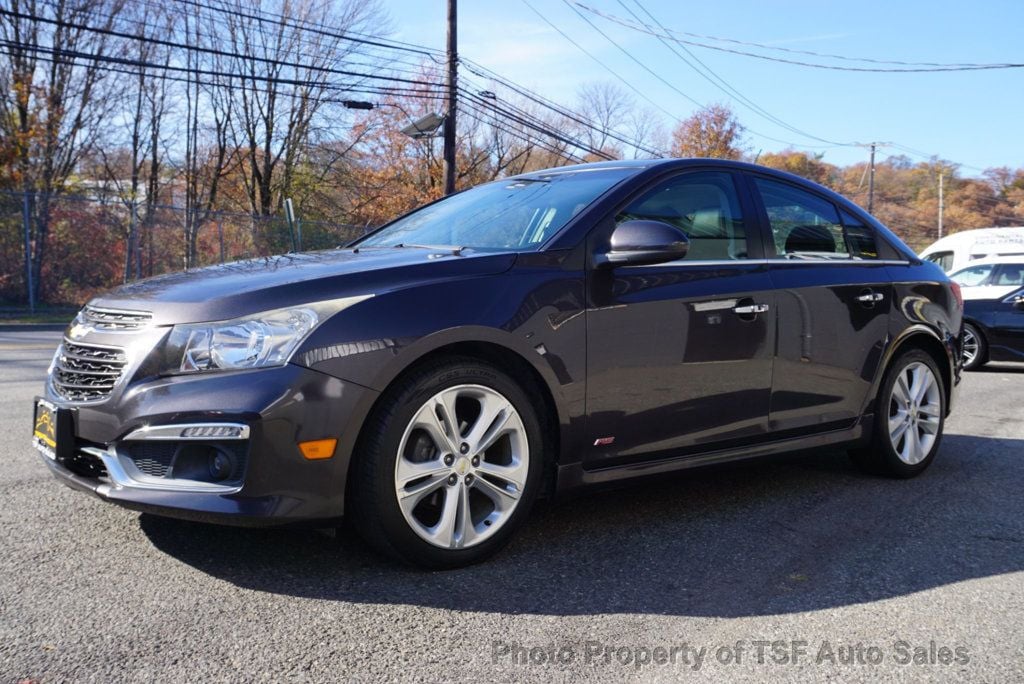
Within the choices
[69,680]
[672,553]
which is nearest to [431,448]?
[672,553]

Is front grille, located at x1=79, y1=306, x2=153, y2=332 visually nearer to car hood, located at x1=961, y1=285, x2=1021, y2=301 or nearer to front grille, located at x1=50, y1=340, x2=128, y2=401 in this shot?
front grille, located at x1=50, y1=340, x2=128, y2=401

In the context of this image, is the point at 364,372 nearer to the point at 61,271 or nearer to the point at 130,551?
the point at 130,551

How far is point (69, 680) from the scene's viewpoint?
235cm

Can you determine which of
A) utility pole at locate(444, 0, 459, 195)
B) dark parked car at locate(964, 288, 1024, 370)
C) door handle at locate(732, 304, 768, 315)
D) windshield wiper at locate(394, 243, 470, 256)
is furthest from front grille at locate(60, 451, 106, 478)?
utility pole at locate(444, 0, 459, 195)

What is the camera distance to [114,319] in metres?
3.22

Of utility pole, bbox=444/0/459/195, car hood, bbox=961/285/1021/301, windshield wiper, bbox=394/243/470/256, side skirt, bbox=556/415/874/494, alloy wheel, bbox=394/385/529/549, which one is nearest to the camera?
alloy wheel, bbox=394/385/529/549

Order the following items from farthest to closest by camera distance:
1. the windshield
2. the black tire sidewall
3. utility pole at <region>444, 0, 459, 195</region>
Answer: utility pole at <region>444, 0, 459, 195</region> < the black tire sidewall < the windshield

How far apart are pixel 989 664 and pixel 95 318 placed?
320cm

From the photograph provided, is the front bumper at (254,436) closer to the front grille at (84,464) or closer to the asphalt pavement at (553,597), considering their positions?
the front grille at (84,464)

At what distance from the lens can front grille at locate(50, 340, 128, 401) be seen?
3076 millimetres

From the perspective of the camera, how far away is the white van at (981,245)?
19.7 metres

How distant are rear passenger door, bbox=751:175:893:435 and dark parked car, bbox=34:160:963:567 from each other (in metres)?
0.01

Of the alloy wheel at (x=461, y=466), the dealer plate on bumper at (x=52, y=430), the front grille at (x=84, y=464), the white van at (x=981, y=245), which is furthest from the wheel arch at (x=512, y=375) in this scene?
the white van at (x=981, y=245)

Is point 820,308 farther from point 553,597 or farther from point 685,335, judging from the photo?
point 553,597
